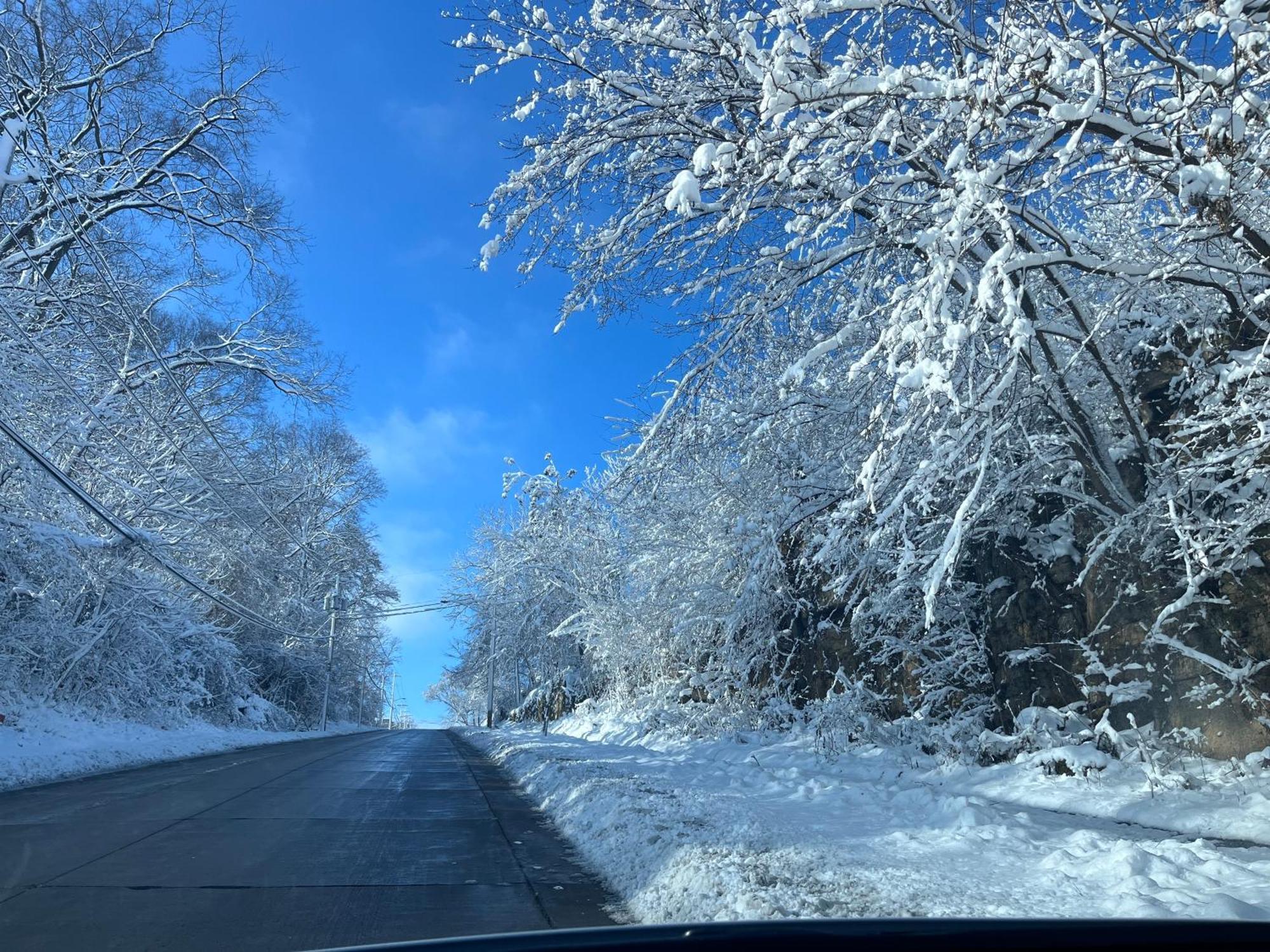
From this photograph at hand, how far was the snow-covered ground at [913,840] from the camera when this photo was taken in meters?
5.11

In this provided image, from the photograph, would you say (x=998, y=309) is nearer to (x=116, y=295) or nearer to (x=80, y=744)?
(x=116, y=295)

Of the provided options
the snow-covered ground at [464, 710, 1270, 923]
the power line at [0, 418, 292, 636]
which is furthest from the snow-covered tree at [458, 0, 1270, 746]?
the power line at [0, 418, 292, 636]

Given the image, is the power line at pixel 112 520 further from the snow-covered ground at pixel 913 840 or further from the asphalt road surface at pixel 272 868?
the snow-covered ground at pixel 913 840

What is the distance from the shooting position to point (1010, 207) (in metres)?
6.89

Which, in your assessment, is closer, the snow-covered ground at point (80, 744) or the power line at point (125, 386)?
the snow-covered ground at point (80, 744)

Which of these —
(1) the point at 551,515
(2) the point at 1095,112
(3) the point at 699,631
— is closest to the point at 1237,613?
(2) the point at 1095,112

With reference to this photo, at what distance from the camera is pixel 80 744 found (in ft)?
62.1

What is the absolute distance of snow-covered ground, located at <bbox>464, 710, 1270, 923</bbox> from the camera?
5105 millimetres

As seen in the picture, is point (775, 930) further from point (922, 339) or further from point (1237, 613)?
point (1237, 613)

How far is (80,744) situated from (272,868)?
15172 mm

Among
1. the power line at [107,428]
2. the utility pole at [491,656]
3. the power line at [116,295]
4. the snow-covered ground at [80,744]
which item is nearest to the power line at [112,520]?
the power line at [107,428]

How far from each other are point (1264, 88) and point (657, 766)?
12245 millimetres

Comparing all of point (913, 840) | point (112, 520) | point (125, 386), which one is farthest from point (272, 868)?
point (125, 386)

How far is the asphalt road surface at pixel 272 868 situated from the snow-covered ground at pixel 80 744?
299 centimetres
